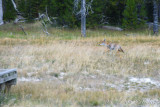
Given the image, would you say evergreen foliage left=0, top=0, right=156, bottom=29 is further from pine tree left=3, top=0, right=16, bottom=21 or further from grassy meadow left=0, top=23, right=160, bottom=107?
grassy meadow left=0, top=23, right=160, bottom=107

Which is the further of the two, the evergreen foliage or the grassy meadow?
the evergreen foliage

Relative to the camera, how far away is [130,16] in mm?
21875

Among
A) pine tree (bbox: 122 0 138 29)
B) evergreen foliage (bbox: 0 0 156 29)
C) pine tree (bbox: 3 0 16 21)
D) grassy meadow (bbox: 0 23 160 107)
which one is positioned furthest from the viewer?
pine tree (bbox: 3 0 16 21)

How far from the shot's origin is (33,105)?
15.4ft

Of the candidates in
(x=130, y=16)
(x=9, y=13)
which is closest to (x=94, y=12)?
(x=130, y=16)

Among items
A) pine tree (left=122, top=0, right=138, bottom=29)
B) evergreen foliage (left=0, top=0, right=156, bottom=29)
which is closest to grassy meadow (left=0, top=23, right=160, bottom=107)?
pine tree (left=122, top=0, right=138, bottom=29)

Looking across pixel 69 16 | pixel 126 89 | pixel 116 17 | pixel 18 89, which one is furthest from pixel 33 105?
pixel 116 17

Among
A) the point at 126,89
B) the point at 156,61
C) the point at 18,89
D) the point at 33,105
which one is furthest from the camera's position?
the point at 156,61

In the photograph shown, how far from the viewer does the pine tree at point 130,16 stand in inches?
852

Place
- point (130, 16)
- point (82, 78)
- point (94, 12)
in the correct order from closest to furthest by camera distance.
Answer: point (82, 78)
point (130, 16)
point (94, 12)

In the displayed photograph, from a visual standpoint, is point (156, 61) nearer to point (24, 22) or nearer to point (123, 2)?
point (123, 2)

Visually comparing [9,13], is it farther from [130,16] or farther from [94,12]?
[130,16]

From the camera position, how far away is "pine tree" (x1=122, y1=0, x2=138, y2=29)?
21.6m

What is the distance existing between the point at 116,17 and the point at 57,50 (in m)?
17.8
